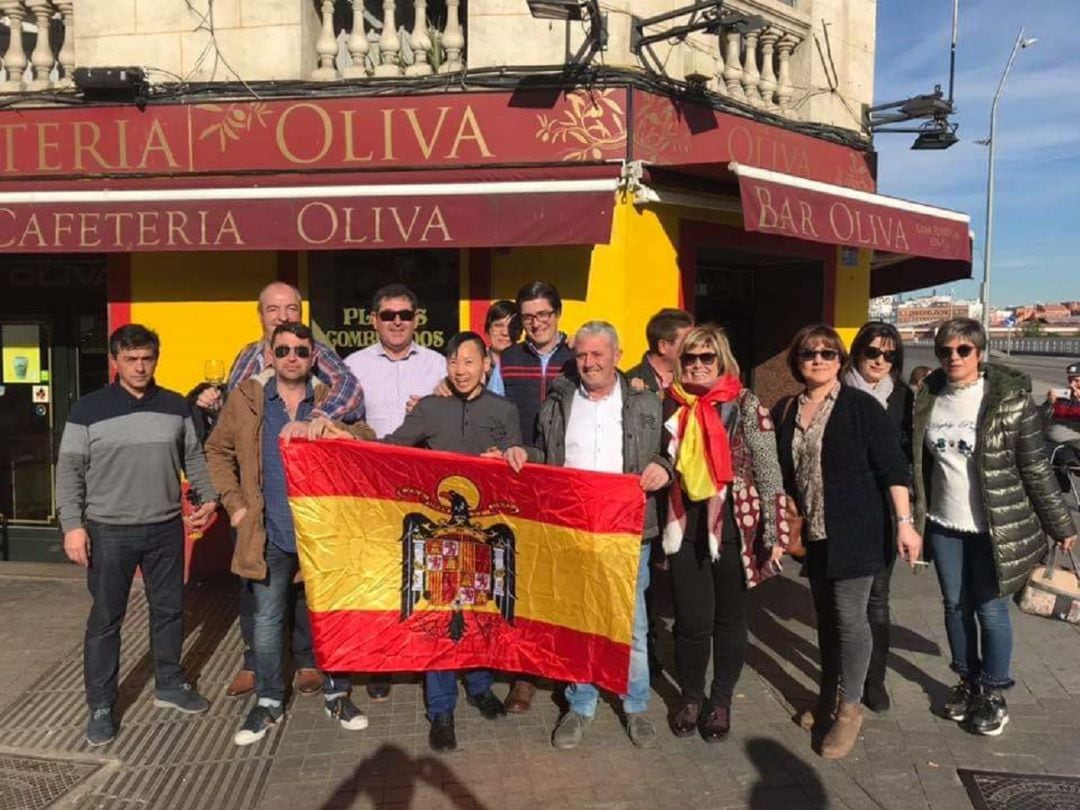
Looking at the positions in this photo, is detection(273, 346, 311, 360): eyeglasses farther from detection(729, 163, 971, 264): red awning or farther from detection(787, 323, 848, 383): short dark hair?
detection(729, 163, 971, 264): red awning

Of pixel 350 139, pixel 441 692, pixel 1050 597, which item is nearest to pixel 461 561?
pixel 441 692

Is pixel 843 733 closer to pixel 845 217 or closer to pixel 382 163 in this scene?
pixel 845 217

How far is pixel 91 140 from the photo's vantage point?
6.01 metres

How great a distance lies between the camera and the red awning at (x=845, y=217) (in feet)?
17.4

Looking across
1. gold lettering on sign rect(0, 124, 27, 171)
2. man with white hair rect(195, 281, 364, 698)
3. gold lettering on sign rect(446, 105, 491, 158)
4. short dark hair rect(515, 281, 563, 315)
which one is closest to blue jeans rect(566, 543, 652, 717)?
short dark hair rect(515, 281, 563, 315)

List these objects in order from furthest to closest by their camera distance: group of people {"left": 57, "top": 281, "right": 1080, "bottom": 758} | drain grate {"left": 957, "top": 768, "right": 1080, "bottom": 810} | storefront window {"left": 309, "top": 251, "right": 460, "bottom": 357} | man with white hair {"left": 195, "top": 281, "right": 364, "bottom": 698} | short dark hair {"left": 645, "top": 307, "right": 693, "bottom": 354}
A: storefront window {"left": 309, "top": 251, "right": 460, "bottom": 357} → short dark hair {"left": 645, "top": 307, "right": 693, "bottom": 354} → man with white hair {"left": 195, "top": 281, "right": 364, "bottom": 698} → group of people {"left": 57, "top": 281, "right": 1080, "bottom": 758} → drain grate {"left": 957, "top": 768, "right": 1080, "bottom": 810}

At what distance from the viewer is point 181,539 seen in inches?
154

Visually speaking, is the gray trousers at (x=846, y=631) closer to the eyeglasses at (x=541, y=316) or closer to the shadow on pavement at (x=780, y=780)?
the shadow on pavement at (x=780, y=780)

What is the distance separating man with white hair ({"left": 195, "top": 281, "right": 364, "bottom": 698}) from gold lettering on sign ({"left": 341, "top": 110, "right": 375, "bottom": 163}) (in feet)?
6.11

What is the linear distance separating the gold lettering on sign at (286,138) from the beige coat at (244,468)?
2688 mm

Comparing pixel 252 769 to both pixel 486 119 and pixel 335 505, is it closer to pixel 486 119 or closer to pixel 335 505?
pixel 335 505

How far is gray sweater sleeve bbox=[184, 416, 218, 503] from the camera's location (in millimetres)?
3953

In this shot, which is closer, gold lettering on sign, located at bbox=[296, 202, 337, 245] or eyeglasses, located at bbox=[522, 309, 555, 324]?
eyeglasses, located at bbox=[522, 309, 555, 324]

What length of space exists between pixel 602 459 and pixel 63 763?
269cm
